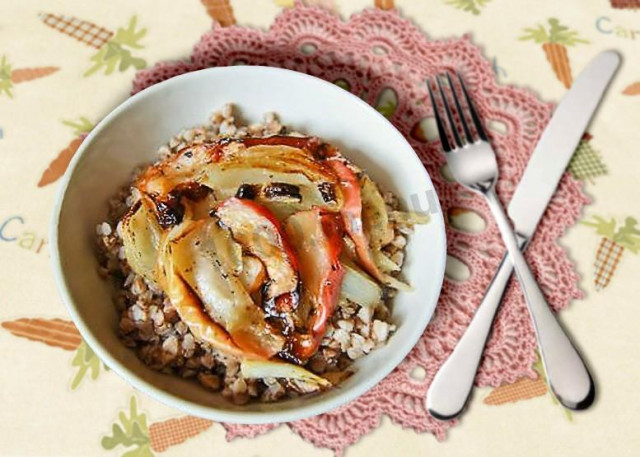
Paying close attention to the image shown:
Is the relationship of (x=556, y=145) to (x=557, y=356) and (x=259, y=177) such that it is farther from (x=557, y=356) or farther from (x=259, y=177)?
(x=259, y=177)

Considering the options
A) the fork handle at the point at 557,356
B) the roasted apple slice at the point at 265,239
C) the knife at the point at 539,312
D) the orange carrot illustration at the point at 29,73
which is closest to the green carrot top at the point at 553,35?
the knife at the point at 539,312

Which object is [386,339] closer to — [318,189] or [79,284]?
[318,189]

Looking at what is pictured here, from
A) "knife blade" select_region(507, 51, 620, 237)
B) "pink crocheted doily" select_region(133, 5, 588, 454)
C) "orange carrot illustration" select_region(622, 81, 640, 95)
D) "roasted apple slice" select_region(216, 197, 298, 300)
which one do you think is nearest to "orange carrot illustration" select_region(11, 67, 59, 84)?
"pink crocheted doily" select_region(133, 5, 588, 454)

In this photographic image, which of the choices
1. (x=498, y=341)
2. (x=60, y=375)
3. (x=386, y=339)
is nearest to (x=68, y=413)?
(x=60, y=375)

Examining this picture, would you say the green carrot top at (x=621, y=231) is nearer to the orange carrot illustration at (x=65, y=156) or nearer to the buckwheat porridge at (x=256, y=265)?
the buckwheat porridge at (x=256, y=265)

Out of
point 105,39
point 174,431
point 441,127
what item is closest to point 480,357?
point 441,127

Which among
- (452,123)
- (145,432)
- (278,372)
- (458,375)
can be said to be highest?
Answer: (452,123)

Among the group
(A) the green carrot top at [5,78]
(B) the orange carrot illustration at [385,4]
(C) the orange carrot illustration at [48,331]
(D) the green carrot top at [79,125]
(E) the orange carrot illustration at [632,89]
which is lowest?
(C) the orange carrot illustration at [48,331]
